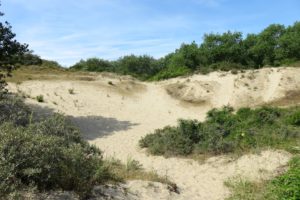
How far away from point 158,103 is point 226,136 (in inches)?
382

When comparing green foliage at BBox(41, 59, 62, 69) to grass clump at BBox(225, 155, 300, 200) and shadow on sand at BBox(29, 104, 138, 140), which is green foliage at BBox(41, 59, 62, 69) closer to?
shadow on sand at BBox(29, 104, 138, 140)

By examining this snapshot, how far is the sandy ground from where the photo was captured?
12.0 m

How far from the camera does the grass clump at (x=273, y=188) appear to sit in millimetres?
7250

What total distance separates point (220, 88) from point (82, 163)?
17.5 m

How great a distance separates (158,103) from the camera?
23.5 metres

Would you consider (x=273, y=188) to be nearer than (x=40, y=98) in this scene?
Yes

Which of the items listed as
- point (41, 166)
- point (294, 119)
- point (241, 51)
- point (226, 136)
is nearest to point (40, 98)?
point (226, 136)

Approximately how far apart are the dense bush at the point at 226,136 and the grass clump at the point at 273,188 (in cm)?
281

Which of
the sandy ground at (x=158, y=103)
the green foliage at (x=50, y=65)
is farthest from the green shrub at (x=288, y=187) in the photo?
the green foliage at (x=50, y=65)

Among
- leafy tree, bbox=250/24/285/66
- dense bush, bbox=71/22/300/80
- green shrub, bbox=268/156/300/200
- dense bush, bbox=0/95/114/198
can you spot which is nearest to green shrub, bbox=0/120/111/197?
dense bush, bbox=0/95/114/198

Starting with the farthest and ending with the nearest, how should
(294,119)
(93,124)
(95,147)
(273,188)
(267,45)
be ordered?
(267,45) < (93,124) < (294,119) < (95,147) < (273,188)

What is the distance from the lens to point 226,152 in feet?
42.0

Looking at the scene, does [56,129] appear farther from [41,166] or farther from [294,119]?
[294,119]

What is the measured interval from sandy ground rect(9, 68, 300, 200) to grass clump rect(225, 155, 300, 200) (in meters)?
1.54
